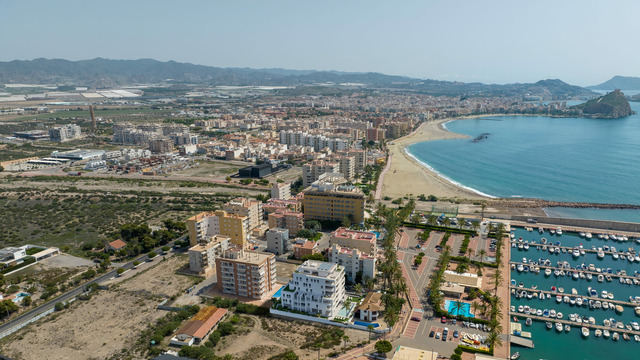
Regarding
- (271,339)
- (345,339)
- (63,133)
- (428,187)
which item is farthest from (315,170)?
(63,133)

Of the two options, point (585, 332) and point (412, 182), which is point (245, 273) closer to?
point (585, 332)

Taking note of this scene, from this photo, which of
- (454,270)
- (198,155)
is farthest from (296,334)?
(198,155)

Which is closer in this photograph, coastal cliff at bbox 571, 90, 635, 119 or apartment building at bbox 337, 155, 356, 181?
apartment building at bbox 337, 155, 356, 181

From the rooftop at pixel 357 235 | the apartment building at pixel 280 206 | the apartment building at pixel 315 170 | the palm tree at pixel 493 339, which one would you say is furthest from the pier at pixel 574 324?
the apartment building at pixel 315 170

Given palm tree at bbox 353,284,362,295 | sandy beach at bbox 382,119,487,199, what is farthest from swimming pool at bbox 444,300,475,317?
sandy beach at bbox 382,119,487,199

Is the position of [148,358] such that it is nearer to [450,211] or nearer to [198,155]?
[450,211]

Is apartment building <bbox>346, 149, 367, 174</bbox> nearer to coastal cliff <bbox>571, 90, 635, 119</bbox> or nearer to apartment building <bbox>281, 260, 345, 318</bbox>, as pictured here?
apartment building <bbox>281, 260, 345, 318</bbox>

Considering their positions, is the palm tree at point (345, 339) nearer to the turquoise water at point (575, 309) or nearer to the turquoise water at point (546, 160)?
the turquoise water at point (575, 309)
